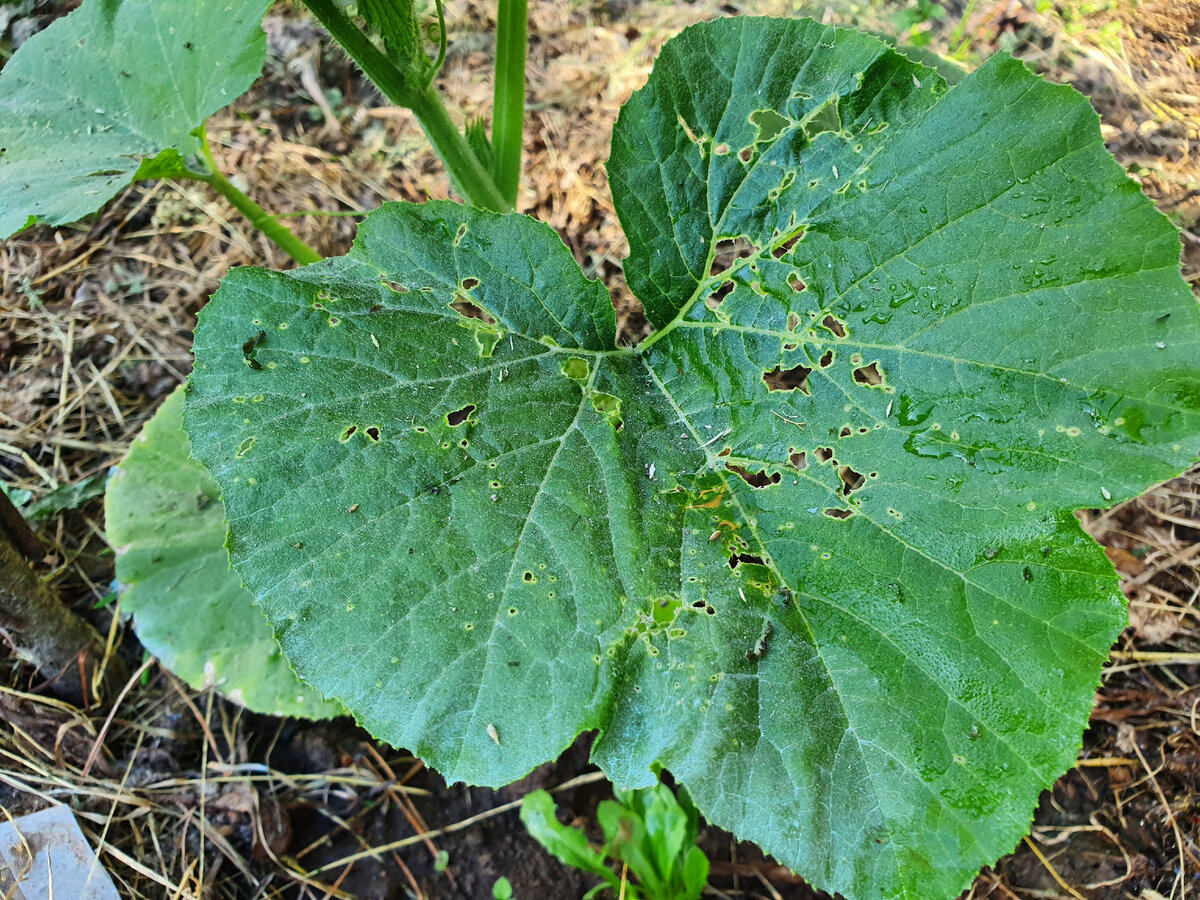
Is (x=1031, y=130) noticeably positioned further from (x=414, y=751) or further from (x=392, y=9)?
(x=414, y=751)

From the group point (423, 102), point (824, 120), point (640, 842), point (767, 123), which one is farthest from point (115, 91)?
point (640, 842)

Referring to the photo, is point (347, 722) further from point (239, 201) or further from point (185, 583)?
→ point (239, 201)

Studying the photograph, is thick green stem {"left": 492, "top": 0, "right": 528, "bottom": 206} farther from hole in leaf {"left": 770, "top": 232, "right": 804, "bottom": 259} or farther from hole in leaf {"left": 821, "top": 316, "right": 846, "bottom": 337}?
hole in leaf {"left": 821, "top": 316, "right": 846, "bottom": 337}

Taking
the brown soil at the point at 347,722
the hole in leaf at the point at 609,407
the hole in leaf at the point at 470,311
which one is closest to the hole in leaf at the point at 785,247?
A: the hole in leaf at the point at 609,407

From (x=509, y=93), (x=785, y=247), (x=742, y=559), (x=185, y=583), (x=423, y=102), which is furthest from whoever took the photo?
(x=185, y=583)

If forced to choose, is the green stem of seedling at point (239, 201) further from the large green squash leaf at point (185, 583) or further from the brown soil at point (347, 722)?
the brown soil at point (347, 722)

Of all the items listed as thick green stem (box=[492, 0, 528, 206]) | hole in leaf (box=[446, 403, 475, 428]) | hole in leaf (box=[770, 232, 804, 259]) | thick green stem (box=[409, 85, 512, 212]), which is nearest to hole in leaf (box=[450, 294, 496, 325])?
hole in leaf (box=[446, 403, 475, 428])

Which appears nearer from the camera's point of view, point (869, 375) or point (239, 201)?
point (869, 375)
